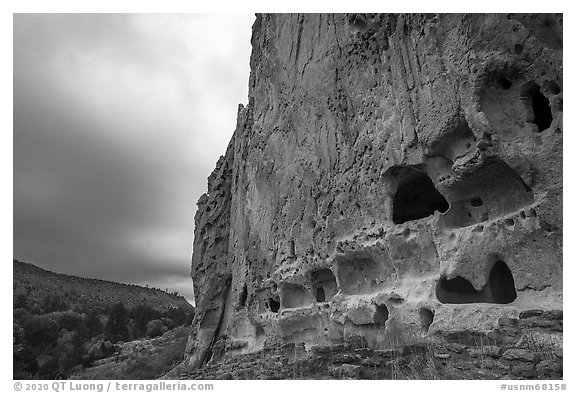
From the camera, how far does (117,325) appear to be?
31953 millimetres

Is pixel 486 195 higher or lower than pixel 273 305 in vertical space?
higher

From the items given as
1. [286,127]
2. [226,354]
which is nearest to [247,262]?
[226,354]

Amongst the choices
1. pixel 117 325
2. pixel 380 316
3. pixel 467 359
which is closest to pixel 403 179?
pixel 380 316

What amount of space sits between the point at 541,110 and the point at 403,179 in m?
2.99

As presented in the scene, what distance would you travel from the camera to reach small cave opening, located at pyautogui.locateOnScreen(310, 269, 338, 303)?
1265 centimetres

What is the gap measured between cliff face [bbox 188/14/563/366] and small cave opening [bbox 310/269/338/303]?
0.19 ft

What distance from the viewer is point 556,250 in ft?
22.2

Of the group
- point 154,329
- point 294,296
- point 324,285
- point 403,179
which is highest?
point 403,179

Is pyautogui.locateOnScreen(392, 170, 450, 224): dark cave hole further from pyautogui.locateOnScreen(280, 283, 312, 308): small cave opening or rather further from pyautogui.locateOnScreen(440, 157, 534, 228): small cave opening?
pyautogui.locateOnScreen(280, 283, 312, 308): small cave opening

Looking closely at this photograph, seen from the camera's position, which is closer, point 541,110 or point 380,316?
point 541,110

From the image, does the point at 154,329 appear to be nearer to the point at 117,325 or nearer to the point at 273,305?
the point at 117,325

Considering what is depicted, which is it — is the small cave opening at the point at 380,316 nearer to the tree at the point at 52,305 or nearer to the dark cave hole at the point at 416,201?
the dark cave hole at the point at 416,201

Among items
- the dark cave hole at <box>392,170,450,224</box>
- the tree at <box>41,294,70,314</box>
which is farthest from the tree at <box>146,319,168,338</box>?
the dark cave hole at <box>392,170,450,224</box>

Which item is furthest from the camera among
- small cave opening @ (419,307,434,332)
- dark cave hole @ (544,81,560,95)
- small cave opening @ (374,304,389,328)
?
small cave opening @ (374,304,389,328)
